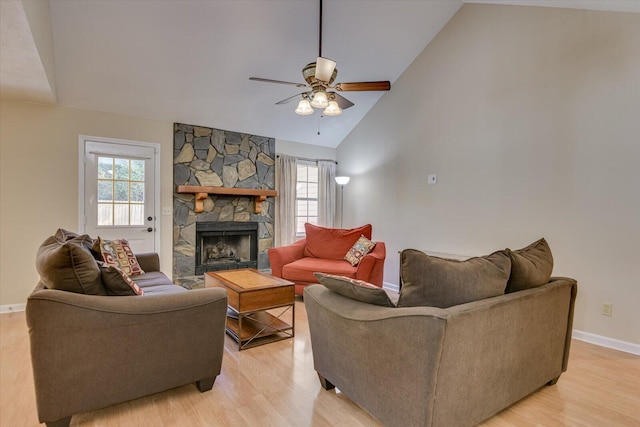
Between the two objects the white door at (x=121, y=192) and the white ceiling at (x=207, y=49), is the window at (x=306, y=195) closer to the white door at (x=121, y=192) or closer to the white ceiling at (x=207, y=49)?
the white ceiling at (x=207, y=49)

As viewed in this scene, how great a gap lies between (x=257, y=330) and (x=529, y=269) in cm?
222

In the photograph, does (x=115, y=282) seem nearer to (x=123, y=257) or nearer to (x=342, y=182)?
(x=123, y=257)

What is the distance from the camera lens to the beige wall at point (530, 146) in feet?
9.12

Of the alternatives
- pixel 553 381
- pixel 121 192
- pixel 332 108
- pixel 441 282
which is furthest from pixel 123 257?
pixel 553 381

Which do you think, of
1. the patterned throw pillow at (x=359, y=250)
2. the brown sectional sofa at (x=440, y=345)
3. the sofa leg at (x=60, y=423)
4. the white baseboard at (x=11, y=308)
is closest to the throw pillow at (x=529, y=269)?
the brown sectional sofa at (x=440, y=345)

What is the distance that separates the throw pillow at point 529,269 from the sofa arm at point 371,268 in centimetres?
196

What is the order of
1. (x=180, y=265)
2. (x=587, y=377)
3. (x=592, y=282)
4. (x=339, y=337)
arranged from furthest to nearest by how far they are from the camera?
(x=180, y=265), (x=592, y=282), (x=587, y=377), (x=339, y=337)

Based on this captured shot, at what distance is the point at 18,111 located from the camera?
11.6 feet

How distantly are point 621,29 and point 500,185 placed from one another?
5.29 ft

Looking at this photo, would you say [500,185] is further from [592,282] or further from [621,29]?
[621,29]

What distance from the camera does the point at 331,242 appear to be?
15.1 feet

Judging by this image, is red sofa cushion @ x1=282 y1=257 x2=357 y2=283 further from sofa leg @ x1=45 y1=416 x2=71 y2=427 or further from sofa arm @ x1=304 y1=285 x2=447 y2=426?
sofa leg @ x1=45 y1=416 x2=71 y2=427

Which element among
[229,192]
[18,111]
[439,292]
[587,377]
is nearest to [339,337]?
[439,292]

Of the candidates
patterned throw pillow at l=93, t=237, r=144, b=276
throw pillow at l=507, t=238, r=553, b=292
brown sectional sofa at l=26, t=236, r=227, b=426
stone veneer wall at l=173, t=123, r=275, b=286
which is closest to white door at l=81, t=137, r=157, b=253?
stone veneer wall at l=173, t=123, r=275, b=286
